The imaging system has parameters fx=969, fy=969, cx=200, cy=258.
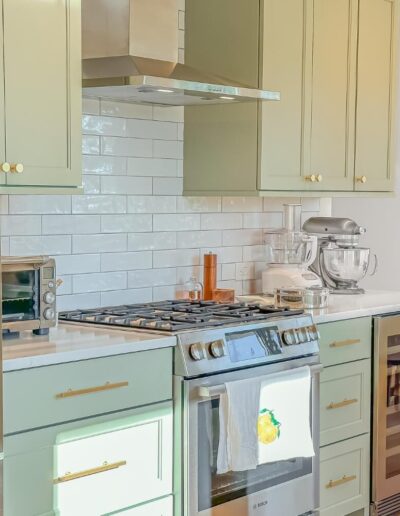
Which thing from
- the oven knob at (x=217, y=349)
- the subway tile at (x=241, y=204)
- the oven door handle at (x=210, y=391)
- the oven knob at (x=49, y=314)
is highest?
the subway tile at (x=241, y=204)

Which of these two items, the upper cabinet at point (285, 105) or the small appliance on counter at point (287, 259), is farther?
the small appliance on counter at point (287, 259)

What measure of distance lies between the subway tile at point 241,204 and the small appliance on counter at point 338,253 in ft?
0.93

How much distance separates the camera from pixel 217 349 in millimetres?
3488

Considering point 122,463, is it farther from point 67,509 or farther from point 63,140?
point 63,140

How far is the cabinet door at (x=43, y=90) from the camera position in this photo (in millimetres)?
3174

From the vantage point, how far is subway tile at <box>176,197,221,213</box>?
4496 millimetres

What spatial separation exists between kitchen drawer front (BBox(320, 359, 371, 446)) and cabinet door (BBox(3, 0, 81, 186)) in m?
1.49

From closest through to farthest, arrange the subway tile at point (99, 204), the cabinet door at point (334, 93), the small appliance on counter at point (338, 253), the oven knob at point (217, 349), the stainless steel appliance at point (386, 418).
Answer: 1. the oven knob at point (217, 349)
2. the subway tile at point (99, 204)
3. the stainless steel appliance at point (386, 418)
4. the cabinet door at point (334, 93)
5. the small appliance on counter at point (338, 253)

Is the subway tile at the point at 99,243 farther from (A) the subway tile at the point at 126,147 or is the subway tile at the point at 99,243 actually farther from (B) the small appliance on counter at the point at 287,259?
(B) the small appliance on counter at the point at 287,259

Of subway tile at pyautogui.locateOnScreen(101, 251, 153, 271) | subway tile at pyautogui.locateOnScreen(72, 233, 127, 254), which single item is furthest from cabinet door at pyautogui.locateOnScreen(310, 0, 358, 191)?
subway tile at pyautogui.locateOnScreen(72, 233, 127, 254)

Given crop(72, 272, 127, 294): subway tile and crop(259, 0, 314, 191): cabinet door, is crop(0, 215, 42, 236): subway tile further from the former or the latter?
crop(259, 0, 314, 191): cabinet door

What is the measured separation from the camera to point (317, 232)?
4.93 m

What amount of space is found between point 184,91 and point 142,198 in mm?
634

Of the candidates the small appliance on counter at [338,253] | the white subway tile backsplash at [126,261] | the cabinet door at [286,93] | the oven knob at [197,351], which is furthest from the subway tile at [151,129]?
the oven knob at [197,351]
